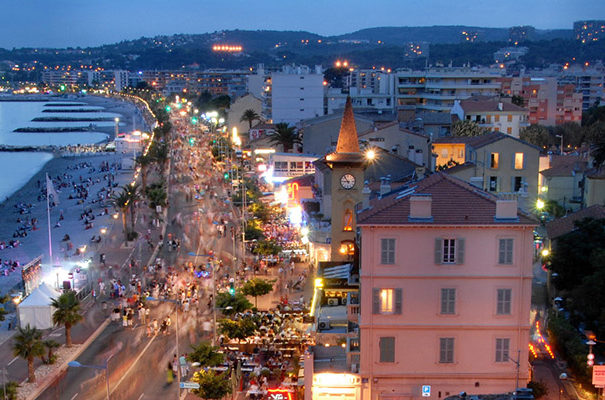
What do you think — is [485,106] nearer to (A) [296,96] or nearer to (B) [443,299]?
(A) [296,96]

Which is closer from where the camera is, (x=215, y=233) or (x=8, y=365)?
(x=8, y=365)

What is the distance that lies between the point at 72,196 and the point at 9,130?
132794mm

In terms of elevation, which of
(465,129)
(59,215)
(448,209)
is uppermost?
(448,209)

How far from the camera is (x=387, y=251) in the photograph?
23.4 metres

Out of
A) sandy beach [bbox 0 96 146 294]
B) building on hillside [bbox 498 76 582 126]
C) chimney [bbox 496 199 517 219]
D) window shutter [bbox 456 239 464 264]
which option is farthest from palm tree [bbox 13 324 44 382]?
building on hillside [bbox 498 76 582 126]

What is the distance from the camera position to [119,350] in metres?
29.6

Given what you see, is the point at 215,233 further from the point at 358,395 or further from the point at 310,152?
the point at 358,395

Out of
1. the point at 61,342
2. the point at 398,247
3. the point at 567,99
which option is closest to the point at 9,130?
the point at 567,99

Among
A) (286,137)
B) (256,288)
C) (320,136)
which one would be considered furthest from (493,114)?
(256,288)

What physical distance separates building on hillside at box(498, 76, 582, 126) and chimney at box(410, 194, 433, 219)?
92274mm

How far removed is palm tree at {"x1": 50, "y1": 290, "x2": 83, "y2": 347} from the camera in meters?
29.7

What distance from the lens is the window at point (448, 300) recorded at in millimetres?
23250

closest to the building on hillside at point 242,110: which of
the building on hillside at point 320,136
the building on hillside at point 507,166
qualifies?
the building on hillside at point 320,136

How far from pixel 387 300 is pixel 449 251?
2.53m
